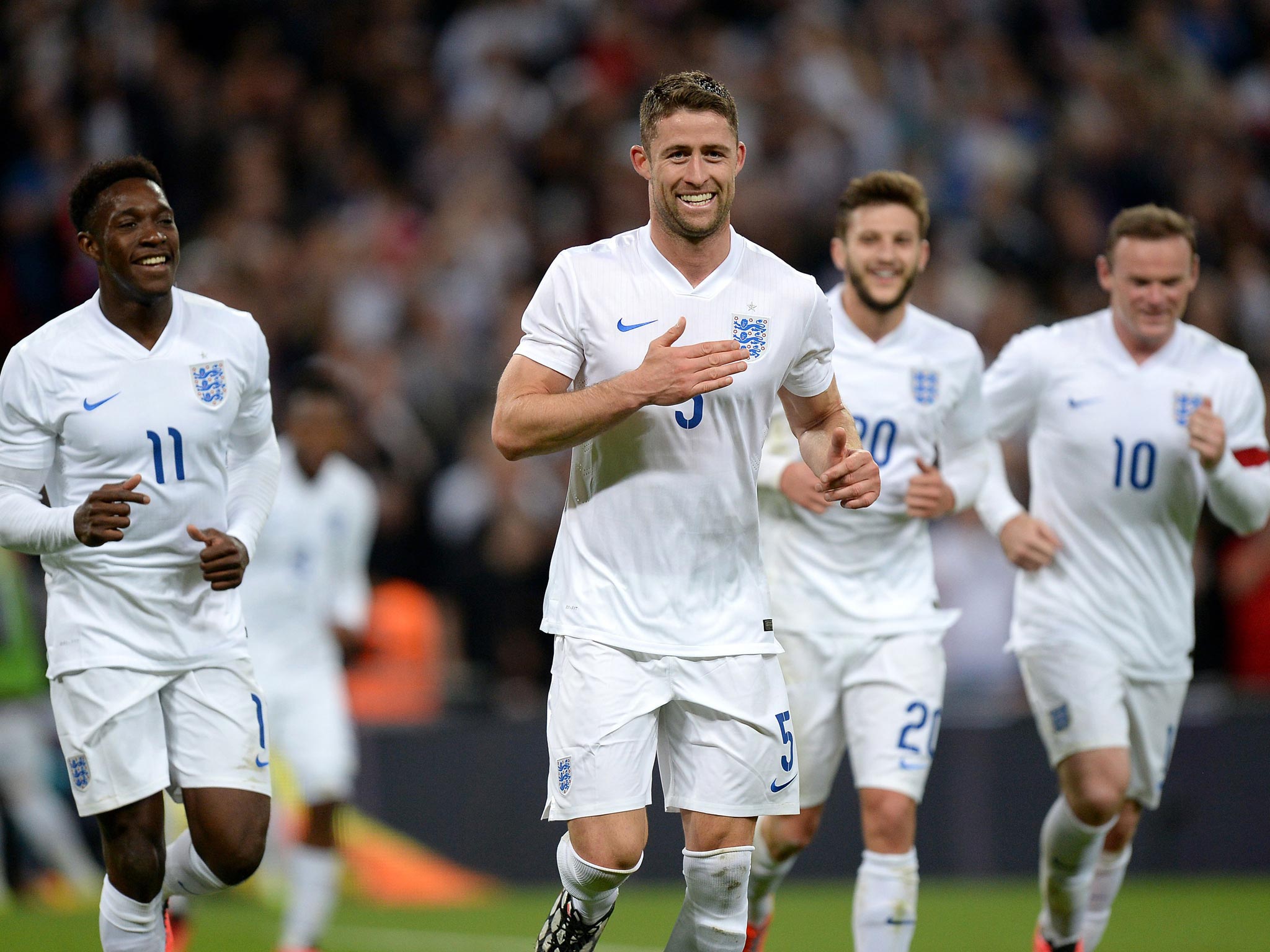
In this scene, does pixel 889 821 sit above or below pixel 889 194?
below

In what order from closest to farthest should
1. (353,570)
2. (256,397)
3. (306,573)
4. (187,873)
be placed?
(187,873), (256,397), (306,573), (353,570)

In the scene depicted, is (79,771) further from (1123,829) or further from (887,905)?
(1123,829)

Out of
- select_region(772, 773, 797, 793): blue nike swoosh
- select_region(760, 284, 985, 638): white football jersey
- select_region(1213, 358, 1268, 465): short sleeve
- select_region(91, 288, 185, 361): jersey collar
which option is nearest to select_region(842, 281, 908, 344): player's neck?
select_region(760, 284, 985, 638): white football jersey

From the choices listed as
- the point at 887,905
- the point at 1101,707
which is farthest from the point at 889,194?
the point at 887,905

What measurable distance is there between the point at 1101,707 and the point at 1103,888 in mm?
999

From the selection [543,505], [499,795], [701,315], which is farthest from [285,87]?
[701,315]

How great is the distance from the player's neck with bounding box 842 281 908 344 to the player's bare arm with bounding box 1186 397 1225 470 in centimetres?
123

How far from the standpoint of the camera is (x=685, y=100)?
5.33 m

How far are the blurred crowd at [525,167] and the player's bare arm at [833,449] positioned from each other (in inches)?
247

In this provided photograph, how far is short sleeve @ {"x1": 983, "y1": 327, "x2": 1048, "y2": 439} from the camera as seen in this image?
7.41 metres

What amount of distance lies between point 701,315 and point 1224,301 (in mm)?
9515

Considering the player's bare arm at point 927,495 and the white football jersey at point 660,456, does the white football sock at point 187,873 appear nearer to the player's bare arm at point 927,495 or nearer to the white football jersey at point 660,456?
the white football jersey at point 660,456

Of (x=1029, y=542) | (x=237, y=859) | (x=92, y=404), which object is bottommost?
(x=237, y=859)

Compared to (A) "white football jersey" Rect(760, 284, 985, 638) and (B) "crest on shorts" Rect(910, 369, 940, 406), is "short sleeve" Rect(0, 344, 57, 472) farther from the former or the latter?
(B) "crest on shorts" Rect(910, 369, 940, 406)
